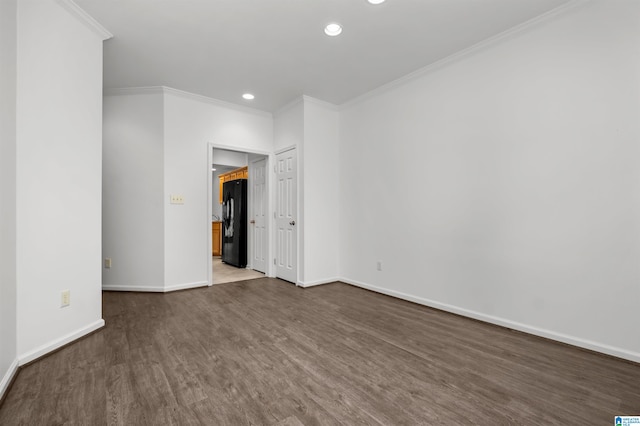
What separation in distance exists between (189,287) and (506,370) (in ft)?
12.3

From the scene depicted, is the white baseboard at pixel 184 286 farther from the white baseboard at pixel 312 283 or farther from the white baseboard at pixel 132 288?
the white baseboard at pixel 312 283

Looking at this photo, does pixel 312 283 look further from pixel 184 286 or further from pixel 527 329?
pixel 527 329

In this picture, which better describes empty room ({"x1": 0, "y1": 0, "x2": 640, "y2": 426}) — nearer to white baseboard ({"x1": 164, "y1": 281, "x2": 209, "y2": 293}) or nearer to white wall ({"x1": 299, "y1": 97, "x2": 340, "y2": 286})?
white baseboard ({"x1": 164, "y1": 281, "x2": 209, "y2": 293})

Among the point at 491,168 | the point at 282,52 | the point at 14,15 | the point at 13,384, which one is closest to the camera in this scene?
the point at 13,384

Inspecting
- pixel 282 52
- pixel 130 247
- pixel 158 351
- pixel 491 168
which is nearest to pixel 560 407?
pixel 491 168

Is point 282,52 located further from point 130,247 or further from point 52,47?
point 130,247

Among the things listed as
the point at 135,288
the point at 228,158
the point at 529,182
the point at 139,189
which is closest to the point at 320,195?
the point at 139,189

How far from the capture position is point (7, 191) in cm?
190

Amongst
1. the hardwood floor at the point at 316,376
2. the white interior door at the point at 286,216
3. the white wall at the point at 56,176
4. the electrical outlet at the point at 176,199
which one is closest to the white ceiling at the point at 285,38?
the white wall at the point at 56,176

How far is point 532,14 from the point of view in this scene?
8.27 ft

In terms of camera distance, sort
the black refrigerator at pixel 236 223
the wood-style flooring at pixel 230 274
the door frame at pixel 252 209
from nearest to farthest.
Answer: the wood-style flooring at pixel 230 274 → the door frame at pixel 252 209 → the black refrigerator at pixel 236 223

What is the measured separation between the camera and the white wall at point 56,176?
211cm

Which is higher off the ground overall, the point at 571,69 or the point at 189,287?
the point at 571,69

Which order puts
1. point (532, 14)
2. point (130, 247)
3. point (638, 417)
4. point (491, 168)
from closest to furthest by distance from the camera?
point (638, 417), point (532, 14), point (491, 168), point (130, 247)
